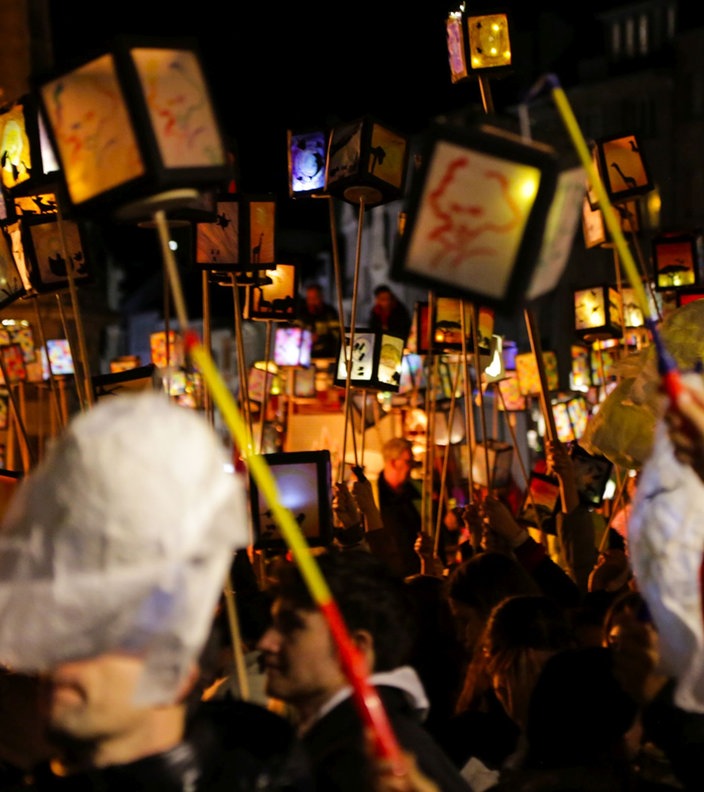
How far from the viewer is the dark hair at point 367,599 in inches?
88.6

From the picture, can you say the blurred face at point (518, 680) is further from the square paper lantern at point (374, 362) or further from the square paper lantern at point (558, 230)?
the square paper lantern at point (374, 362)

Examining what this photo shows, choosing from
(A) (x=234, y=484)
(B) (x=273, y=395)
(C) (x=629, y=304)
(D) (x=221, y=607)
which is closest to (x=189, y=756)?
(A) (x=234, y=484)

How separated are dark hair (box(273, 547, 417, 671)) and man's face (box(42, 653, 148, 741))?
593 millimetres

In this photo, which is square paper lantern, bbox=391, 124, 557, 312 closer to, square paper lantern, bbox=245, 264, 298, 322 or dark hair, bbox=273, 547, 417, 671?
dark hair, bbox=273, 547, 417, 671

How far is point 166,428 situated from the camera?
167 centimetres

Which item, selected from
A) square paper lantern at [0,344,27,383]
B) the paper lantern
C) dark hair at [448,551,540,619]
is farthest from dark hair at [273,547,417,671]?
square paper lantern at [0,344,27,383]

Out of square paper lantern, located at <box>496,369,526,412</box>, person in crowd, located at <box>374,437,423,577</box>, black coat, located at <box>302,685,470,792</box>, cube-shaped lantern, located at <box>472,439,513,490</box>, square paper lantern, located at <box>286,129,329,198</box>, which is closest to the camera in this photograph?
black coat, located at <box>302,685,470,792</box>

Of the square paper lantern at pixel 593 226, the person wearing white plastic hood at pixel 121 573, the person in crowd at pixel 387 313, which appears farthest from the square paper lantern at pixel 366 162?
the person in crowd at pixel 387 313

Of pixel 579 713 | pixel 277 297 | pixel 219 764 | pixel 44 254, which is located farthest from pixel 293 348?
pixel 219 764

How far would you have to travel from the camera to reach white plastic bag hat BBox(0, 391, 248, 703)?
163 cm

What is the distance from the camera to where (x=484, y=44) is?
16.0ft

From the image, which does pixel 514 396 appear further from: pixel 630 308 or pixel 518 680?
pixel 518 680

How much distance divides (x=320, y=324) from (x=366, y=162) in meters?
5.33

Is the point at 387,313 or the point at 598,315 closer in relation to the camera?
the point at 598,315
